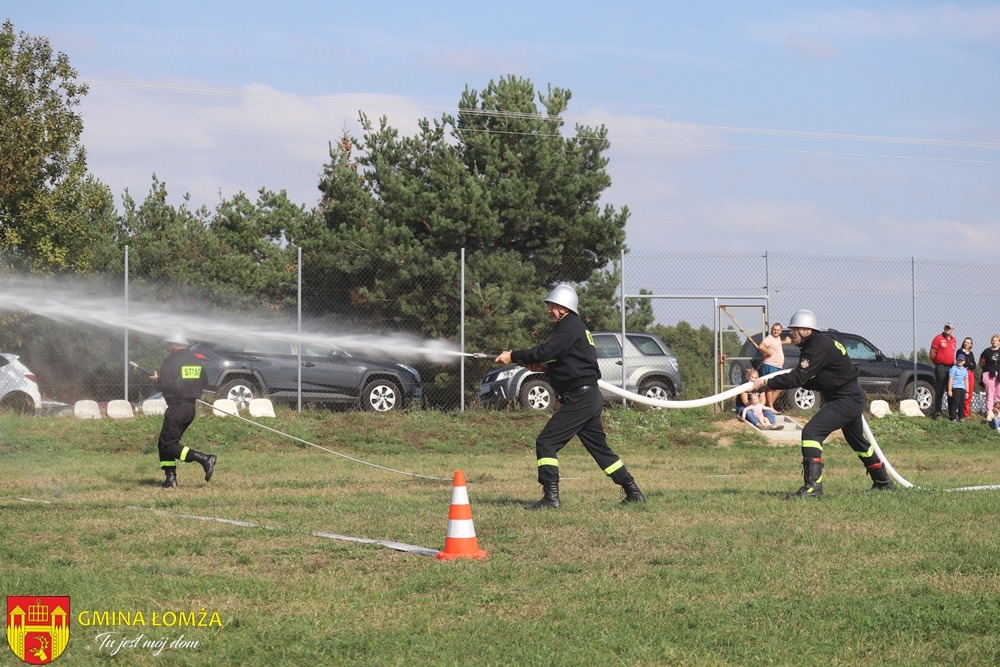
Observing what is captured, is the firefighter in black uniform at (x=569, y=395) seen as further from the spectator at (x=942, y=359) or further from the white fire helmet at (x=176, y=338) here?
the spectator at (x=942, y=359)

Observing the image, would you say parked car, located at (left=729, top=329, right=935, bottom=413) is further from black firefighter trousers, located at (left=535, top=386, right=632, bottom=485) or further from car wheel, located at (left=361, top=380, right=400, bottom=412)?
black firefighter trousers, located at (left=535, top=386, right=632, bottom=485)

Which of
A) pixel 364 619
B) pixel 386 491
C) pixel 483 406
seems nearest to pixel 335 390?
pixel 483 406

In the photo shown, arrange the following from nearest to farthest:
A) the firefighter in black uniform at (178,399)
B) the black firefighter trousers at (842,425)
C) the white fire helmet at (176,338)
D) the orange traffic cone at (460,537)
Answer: the orange traffic cone at (460,537)
the black firefighter trousers at (842,425)
the firefighter in black uniform at (178,399)
the white fire helmet at (176,338)

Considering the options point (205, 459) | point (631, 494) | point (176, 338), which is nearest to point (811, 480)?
point (631, 494)

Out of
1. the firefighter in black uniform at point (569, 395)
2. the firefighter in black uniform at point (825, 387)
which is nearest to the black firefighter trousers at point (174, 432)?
the firefighter in black uniform at point (569, 395)

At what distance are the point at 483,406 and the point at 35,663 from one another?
16.0 metres

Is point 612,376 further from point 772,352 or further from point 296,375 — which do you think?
point 296,375

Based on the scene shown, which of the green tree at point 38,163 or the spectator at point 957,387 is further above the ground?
the green tree at point 38,163

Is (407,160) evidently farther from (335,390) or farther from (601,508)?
(601,508)

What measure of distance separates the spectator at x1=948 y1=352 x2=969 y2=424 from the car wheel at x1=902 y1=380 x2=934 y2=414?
1.20m

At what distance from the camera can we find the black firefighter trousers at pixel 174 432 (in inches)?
479

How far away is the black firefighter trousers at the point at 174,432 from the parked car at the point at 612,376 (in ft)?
28.9

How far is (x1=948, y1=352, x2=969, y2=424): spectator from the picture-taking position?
21.4 meters

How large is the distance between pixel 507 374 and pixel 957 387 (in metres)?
9.18
